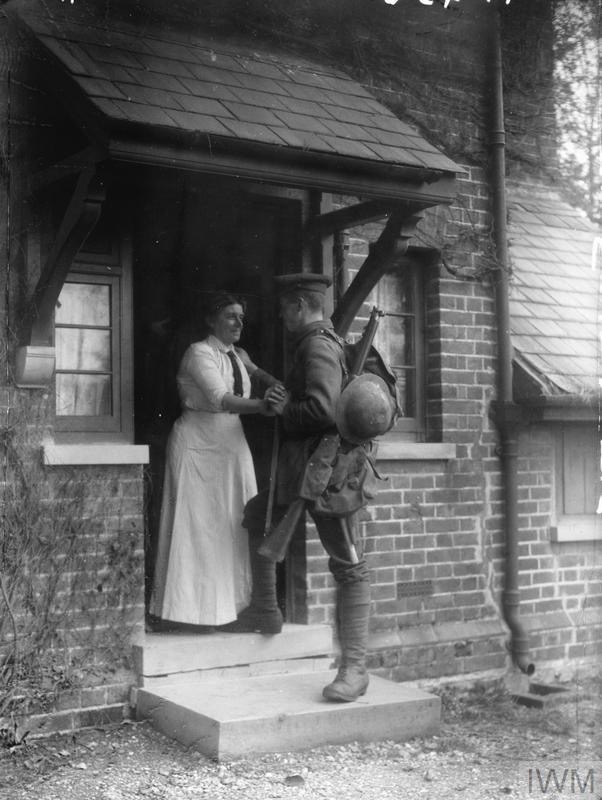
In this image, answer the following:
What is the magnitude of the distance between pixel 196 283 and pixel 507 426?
95.3 inches

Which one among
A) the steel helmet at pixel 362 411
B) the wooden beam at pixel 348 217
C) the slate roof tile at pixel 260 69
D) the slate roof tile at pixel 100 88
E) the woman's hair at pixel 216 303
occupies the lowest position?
the steel helmet at pixel 362 411

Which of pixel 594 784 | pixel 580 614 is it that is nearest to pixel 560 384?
pixel 580 614

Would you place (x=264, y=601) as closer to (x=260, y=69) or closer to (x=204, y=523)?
(x=204, y=523)

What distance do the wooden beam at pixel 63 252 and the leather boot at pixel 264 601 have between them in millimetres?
1826

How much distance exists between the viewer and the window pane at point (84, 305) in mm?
6094

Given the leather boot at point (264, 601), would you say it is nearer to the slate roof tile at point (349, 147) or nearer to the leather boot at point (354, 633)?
the leather boot at point (354, 633)

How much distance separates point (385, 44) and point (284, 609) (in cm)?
385

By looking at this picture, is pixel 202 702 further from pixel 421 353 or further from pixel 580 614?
pixel 580 614

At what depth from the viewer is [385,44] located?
7328 mm

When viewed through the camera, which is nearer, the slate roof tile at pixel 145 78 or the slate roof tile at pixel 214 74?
the slate roof tile at pixel 145 78

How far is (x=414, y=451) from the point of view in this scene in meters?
7.19

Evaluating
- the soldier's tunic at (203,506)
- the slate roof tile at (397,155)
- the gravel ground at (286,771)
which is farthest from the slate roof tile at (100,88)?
the gravel ground at (286,771)

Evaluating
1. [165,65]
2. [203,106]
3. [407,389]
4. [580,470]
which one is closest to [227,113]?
[203,106]

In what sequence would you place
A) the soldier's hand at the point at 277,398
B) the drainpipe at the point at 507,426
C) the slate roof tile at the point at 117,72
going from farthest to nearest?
the drainpipe at the point at 507,426 → the soldier's hand at the point at 277,398 → the slate roof tile at the point at 117,72
